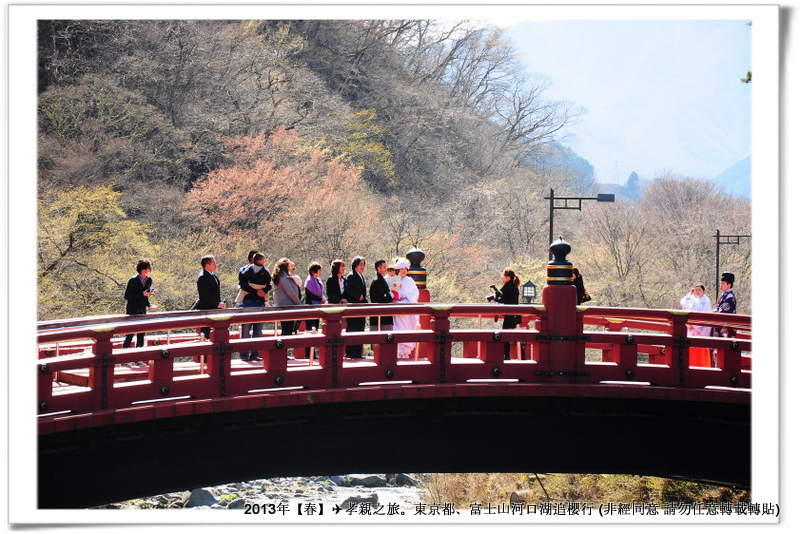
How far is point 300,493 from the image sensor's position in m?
21.6

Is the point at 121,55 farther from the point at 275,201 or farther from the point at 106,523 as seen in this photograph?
the point at 106,523

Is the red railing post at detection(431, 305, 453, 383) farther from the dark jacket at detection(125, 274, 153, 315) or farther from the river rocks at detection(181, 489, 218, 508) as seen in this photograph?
the river rocks at detection(181, 489, 218, 508)

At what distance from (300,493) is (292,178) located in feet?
35.4

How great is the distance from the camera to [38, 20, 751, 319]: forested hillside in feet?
74.4

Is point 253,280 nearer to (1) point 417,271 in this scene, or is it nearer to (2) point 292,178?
(1) point 417,271

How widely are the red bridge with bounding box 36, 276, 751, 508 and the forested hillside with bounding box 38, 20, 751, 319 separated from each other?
538 inches

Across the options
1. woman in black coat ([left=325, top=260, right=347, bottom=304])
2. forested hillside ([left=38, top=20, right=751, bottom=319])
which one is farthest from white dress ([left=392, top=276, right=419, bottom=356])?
forested hillside ([left=38, top=20, right=751, bottom=319])

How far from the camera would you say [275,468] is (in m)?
7.75

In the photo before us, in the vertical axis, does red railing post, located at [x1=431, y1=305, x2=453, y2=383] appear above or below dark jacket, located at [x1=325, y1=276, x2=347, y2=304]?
below

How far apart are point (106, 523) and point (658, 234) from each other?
34.6 m

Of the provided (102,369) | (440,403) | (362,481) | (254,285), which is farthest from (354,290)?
(362,481)

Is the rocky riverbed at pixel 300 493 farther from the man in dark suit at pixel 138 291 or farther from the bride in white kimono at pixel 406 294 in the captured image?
the man in dark suit at pixel 138 291

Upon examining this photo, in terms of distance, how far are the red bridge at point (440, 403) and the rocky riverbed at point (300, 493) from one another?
11.4 metres

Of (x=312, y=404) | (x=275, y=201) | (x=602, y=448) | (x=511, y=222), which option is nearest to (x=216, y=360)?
(x=312, y=404)
